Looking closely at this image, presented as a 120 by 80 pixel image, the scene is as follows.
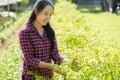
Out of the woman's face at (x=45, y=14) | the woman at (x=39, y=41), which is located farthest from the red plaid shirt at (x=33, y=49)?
the woman's face at (x=45, y=14)

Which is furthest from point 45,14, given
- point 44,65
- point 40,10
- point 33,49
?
point 44,65

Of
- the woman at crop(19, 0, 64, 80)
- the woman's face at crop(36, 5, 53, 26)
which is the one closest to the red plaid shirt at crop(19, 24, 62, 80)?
the woman at crop(19, 0, 64, 80)

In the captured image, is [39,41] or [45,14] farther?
[39,41]

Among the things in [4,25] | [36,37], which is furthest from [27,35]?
[4,25]

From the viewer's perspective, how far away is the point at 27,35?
457 cm

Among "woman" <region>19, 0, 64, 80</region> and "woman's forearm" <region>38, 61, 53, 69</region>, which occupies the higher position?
"woman" <region>19, 0, 64, 80</region>

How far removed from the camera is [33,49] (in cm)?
462

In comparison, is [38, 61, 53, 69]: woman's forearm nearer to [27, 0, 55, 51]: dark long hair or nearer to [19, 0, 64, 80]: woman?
[19, 0, 64, 80]: woman

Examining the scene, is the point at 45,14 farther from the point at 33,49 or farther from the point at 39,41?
the point at 33,49

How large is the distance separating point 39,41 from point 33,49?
117 mm

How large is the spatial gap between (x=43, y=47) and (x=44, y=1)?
54cm

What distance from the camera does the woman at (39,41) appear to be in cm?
455

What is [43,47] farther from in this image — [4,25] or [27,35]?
[4,25]

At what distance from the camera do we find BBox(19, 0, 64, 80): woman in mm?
4547
